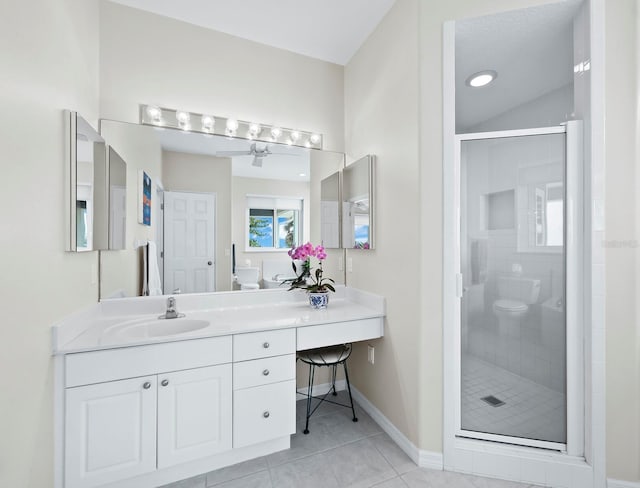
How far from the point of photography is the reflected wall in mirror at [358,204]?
7.14 feet

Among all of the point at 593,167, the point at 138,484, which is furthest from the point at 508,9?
the point at 138,484

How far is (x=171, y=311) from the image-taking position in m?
1.86

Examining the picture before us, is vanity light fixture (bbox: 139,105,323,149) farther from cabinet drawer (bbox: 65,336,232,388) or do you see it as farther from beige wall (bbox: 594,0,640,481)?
beige wall (bbox: 594,0,640,481)

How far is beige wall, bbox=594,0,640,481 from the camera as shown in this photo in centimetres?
144

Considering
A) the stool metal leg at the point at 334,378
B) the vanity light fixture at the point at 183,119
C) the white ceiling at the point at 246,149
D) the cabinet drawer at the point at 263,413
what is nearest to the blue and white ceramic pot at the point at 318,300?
the cabinet drawer at the point at 263,413

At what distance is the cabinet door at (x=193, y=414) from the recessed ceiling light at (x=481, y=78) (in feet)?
8.60

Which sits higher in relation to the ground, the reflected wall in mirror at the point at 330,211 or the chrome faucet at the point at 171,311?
the reflected wall in mirror at the point at 330,211

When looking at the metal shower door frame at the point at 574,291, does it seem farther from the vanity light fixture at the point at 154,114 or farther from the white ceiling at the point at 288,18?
the vanity light fixture at the point at 154,114

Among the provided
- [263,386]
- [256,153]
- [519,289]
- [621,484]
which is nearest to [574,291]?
[519,289]

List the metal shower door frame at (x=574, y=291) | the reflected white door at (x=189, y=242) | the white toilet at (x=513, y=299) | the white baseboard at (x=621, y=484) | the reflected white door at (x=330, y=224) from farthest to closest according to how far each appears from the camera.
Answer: the reflected white door at (x=330, y=224), the reflected white door at (x=189, y=242), the white toilet at (x=513, y=299), the metal shower door frame at (x=574, y=291), the white baseboard at (x=621, y=484)

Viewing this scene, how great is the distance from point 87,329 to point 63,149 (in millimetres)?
950

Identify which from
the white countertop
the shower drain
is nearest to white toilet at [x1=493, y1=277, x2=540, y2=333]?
the shower drain

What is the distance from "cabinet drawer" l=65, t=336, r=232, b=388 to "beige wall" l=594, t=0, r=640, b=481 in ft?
6.66

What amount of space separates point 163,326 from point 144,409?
0.48 metres
